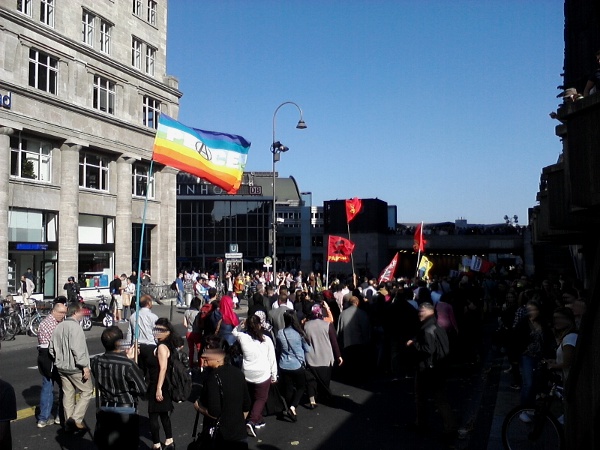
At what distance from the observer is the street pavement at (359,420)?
8633 mm

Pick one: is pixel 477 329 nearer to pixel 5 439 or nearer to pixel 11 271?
pixel 5 439

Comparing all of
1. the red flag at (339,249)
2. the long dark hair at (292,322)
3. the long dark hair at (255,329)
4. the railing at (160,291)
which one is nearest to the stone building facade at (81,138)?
the railing at (160,291)

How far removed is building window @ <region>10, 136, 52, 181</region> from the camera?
31.0 metres

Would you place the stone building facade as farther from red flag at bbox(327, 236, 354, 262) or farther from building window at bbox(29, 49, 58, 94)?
red flag at bbox(327, 236, 354, 262)

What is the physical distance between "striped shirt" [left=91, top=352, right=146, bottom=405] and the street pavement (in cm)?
206

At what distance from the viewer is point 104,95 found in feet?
120

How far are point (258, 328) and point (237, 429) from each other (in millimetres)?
2680

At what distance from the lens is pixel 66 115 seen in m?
33.4

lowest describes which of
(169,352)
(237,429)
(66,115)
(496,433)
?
(496,433)

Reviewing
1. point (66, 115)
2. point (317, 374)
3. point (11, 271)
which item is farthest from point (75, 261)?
point (317, 374)

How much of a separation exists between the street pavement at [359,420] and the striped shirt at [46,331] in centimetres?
113

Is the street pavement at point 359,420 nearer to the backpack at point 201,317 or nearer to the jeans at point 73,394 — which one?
the jeans at point 73,394

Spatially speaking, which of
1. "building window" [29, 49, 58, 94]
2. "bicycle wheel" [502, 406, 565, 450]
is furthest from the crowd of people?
"building window" [29, 49, 58, 94]

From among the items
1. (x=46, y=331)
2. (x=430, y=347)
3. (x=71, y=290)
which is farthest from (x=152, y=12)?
(x=430, y=347)
